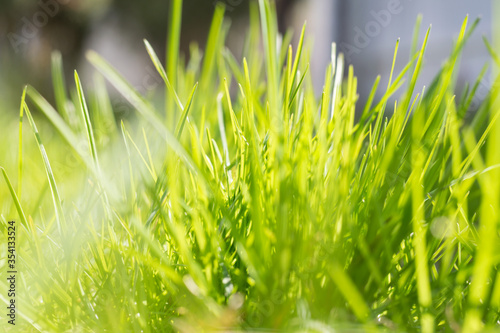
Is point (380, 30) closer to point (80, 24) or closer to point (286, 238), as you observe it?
point (80, 24)

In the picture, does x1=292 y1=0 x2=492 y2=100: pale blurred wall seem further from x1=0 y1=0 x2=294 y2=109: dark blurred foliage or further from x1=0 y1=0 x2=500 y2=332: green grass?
x1=0 y1=0 x2=500 y2=332: green grass

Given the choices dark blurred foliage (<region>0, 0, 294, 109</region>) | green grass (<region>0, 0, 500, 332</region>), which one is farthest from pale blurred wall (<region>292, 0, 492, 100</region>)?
green grass (<region>0, 0, 500, 332</region>)

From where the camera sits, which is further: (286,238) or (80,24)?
(80,24)

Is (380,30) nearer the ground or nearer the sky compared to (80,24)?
nearer the ground

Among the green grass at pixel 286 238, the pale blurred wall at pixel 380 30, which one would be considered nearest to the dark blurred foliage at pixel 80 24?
the pale blurred wall at pixel 380 30

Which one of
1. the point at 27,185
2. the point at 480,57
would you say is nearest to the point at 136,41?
the point at 480,57

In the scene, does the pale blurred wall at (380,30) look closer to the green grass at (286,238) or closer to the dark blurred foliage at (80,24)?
the dark blurred foliage at (80,24)

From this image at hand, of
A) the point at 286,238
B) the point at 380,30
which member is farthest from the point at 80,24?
the point at 286,238

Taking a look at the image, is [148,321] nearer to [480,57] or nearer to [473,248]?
[473,248]

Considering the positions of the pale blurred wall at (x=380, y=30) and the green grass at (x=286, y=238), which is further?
the pale blurred wall at (x=380, y=30)
